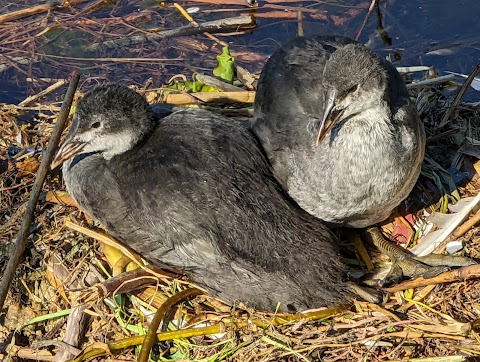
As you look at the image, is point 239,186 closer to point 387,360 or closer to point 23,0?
point 387,360

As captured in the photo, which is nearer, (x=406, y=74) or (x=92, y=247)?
(x=92, y=247)

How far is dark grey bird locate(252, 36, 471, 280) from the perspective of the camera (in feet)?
17.7

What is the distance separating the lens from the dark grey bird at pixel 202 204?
548cm

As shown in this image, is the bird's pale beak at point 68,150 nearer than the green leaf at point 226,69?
Yes

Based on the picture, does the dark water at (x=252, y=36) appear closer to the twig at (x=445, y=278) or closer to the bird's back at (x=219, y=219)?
the bird's back at (x=219, y=219)

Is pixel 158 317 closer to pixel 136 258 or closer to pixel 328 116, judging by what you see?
pixel 136 258

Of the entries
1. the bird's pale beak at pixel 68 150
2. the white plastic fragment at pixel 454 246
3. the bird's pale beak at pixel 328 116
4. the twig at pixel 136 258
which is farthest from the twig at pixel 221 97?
the white plastic fragment at pixel 454 246

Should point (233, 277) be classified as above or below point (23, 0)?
below

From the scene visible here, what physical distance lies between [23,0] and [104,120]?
3843 mm

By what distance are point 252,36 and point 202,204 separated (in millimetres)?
3556

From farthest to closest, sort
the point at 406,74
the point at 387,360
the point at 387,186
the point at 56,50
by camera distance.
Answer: the point at 56,50, the point at 406,74, the point at 387,186, the point at 387,360

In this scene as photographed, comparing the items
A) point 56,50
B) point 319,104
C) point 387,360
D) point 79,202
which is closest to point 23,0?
point 56,50

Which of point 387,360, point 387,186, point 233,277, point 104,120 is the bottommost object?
point 387,360

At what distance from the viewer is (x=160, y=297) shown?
579cm
